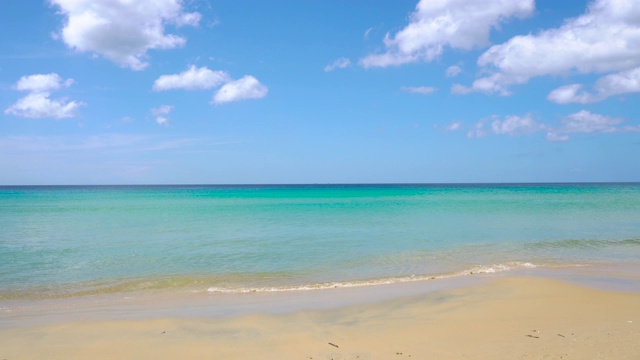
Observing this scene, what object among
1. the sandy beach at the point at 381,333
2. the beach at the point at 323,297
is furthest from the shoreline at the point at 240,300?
the sandy beach at the point at 381,333

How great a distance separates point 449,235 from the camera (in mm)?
21250

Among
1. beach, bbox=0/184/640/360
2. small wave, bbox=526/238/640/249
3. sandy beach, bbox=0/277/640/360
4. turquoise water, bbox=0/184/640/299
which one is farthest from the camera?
small wave, bbox=526/238/640/249

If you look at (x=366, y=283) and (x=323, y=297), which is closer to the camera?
(x=323, y=297)

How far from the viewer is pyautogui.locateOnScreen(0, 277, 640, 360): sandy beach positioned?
6.57 m

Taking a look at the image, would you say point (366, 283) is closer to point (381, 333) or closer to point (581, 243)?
point (381, 333)

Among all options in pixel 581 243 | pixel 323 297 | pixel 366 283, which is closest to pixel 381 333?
pixel 323 297

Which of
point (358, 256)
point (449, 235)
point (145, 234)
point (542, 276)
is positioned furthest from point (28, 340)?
point (449, 235)

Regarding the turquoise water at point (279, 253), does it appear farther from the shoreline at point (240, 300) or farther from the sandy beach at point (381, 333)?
the sandy beach at point (381, 333)

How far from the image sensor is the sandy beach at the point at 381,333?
6570 mm

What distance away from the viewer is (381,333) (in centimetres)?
737

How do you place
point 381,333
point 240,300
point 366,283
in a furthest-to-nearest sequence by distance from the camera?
point 366,283 < point 240,300 < point 381,333

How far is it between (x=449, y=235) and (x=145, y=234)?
48.2 feet

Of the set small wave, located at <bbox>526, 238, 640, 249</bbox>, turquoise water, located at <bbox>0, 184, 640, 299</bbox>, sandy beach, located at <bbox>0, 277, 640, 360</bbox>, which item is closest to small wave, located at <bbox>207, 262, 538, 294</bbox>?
turquoise water, located at <bbox>0, 184, 640, 299</bbox>

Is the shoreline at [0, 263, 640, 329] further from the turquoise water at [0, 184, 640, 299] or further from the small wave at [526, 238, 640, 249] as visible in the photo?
the small wave at [526, 238, 640, 249]
